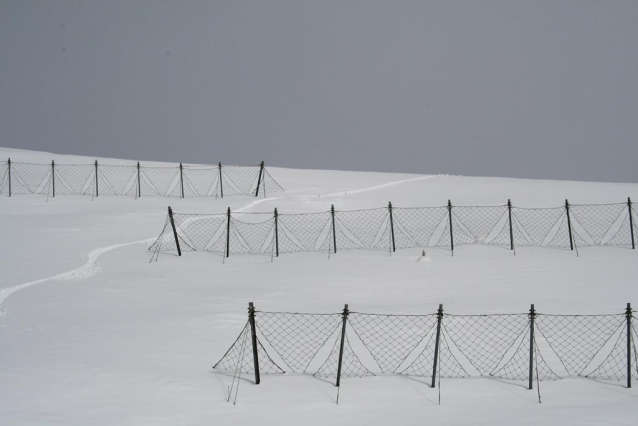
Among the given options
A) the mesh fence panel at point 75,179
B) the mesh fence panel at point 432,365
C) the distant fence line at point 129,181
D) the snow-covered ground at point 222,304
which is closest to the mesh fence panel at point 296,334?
the snow-covered ground at point 222,304

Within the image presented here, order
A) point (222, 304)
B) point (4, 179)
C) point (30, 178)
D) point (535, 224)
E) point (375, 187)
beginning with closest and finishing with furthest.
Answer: point (222, 304) < point (535, 224) < point (4, 179) < point (30, 178) < point (375, 187)

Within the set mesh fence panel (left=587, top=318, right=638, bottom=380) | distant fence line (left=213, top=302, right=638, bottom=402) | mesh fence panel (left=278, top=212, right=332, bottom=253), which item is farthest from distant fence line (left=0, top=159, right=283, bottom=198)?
mesh fence panel (left=587, top=318, right=638, bottom=380)

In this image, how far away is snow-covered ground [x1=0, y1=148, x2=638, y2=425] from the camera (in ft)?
29.8

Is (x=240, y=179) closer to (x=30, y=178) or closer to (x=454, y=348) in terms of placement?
(x=30, y=178)

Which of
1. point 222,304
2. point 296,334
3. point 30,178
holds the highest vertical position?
point 30,178

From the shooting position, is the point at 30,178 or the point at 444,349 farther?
the point at 30,178

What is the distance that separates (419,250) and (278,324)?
22.4ft

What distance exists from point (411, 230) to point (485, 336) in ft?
30.1

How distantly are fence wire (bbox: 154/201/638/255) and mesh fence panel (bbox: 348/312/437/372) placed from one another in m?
5.98

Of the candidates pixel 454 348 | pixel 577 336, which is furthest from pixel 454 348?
pixel 577 336

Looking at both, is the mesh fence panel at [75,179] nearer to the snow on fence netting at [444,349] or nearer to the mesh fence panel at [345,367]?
the snow on fence netting at [444,349]

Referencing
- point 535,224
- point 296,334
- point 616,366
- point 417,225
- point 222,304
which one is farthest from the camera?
point 417,225

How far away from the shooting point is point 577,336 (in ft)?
37.2

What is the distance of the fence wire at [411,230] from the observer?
1898 centimetres
